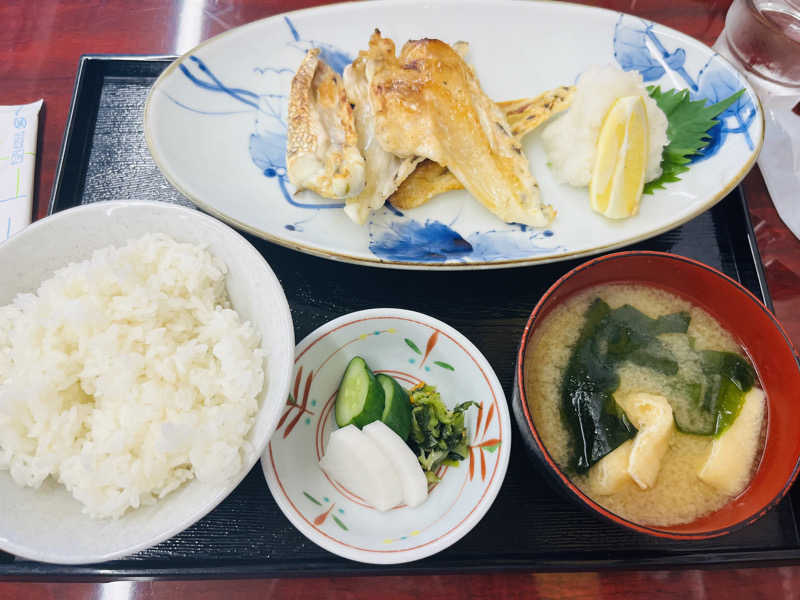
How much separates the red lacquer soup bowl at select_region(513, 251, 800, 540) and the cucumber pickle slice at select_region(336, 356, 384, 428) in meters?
0.33

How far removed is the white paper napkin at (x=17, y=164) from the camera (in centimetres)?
172

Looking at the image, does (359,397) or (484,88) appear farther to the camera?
(484,88)

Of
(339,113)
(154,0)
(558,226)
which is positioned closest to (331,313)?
(339,113)

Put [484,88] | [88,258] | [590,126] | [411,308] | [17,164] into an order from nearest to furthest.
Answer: [88,258], [411,308], [590,126], [17,164], [484,88]

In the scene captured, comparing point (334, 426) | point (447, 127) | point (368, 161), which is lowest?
point (334, 426)

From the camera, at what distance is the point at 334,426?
1.33 metres

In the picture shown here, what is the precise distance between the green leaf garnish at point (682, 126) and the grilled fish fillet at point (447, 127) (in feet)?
1.40

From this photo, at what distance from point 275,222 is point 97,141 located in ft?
2.52

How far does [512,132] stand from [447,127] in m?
0.25

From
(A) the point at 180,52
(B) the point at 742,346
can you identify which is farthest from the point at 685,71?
(A) the point at 180,52

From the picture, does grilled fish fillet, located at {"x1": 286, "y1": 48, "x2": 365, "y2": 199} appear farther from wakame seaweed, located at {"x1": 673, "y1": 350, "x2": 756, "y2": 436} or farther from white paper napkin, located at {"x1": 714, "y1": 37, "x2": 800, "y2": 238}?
white paper napkin, located at {"x1": 714, "y1": 37, "x2": 800, "y2": 238}

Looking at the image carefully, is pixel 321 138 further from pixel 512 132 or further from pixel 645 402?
pixel 645 402

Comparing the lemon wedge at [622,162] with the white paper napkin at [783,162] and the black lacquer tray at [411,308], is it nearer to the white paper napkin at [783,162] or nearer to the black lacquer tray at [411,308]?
the black lacquer tray at [411,308]

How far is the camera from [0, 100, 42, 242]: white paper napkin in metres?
1.72
